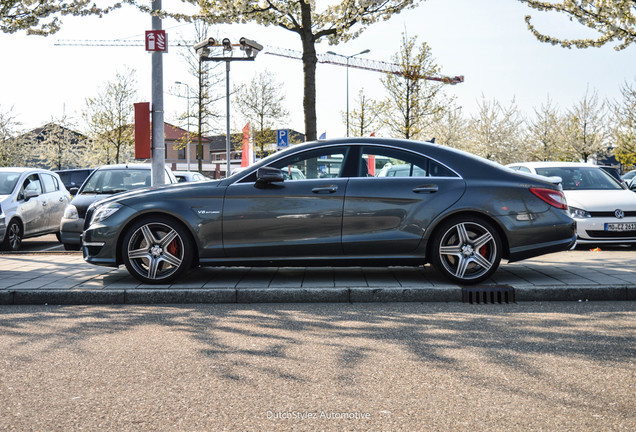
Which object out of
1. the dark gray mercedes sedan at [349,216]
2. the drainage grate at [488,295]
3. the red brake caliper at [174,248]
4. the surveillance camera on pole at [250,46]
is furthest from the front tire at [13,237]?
the drainage grate at [488,295]

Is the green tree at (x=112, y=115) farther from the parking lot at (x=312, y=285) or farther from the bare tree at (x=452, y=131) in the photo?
the parking lot at (x=312, y=285)

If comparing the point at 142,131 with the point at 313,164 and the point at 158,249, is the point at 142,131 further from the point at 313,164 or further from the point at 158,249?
the point at 313,164

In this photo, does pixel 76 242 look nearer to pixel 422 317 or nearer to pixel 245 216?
pixel 245 216

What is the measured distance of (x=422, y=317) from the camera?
5527 millimetres

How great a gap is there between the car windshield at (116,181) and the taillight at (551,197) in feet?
24.5

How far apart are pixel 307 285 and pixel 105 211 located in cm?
236

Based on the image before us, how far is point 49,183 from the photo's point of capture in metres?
13.6

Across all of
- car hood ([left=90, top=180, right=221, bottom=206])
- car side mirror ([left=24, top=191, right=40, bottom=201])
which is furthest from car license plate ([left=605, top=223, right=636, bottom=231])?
car side mirror ([left=24, top=191, right=40, bottom=201])

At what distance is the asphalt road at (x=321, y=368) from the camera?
3.18m

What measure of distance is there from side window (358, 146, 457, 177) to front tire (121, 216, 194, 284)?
6.67ft

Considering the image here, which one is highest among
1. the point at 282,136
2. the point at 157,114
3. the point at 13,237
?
the point at 282,136

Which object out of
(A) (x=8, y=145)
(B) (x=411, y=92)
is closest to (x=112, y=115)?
(A) (x=8, y=145)

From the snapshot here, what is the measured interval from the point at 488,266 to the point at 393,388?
3.26m

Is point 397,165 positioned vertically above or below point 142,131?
below
